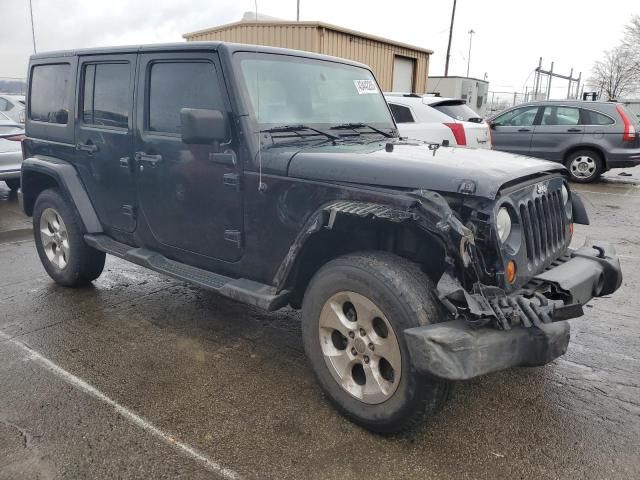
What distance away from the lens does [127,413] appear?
291 centimetres

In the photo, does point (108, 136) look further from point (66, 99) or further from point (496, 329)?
point (496, 329)

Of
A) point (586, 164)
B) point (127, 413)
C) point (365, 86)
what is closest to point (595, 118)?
point (586, 164)

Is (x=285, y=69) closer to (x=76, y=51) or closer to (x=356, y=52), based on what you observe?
(x=76, y=51)

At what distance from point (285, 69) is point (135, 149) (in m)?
1.22

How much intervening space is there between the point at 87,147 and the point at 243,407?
2503 millimetres

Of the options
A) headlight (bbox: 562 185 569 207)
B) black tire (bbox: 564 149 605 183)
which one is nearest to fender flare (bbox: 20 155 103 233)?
headlight (bbox: 562 185 569 207)

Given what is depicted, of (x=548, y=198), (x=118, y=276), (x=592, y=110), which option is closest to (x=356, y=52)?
(x=592, y=110)

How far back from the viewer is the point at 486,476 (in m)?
2.46

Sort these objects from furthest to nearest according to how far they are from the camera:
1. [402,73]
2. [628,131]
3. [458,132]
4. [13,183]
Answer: [402,73] < [628,131] < [13,183] < [458,132]

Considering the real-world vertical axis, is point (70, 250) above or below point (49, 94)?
below

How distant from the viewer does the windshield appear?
3.34m

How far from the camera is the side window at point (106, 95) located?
3938mm

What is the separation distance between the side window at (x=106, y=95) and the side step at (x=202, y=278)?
36.6 inches

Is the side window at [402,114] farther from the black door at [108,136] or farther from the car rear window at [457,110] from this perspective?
the black door at [108,136]
